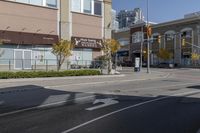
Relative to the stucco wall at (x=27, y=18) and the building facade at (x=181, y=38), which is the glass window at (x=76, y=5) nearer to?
the stucco wall at (x=27, y=18)

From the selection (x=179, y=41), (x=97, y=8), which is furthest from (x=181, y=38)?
(x=97, y=8)

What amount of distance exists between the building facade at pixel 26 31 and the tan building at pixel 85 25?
1.65 meters

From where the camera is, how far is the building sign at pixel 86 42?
45181 mm

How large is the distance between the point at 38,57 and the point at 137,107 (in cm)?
2914

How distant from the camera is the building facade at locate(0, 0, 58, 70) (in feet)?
127

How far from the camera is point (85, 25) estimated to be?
46438mm

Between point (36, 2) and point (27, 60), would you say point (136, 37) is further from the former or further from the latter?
point (27, 60)

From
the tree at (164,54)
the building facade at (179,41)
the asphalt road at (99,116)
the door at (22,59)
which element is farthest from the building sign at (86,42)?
the tree at (164,54)

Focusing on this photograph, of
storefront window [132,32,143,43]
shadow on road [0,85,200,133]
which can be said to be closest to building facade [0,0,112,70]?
shadow on road [0,85,200,133]

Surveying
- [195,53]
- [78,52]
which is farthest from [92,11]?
[195,53]

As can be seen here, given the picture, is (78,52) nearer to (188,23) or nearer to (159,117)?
(159,117)

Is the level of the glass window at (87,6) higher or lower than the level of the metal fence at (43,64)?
higher

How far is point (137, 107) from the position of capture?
46.3ft

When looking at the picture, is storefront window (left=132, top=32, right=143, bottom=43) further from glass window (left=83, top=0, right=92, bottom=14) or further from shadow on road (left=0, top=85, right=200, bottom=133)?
shadow on road (left=0, top=85, right=200, bottom=133)
